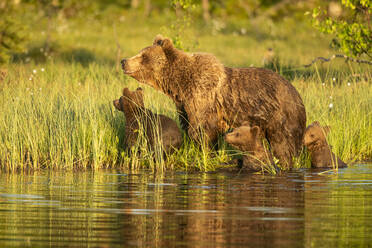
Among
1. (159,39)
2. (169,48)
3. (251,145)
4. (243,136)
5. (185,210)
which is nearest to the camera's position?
(185,210)

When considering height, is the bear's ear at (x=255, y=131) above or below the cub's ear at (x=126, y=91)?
below

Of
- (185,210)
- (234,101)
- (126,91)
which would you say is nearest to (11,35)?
(126,91)

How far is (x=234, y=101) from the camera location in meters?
11.3

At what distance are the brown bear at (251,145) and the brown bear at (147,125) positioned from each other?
1.10 metres

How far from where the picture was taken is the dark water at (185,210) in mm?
6422

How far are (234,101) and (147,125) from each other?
4.92 ft

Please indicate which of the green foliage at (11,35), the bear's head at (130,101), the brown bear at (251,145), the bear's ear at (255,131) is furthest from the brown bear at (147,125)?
the green foliage at (11,35)

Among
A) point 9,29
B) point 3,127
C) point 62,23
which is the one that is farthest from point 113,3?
point 3,127

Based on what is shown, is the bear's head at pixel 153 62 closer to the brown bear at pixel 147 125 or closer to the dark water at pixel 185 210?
the brown bear at pixel 147 125

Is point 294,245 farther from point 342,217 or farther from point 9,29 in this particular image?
point 9,29

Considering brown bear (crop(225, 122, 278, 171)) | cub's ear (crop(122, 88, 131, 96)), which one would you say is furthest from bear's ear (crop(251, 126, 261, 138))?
cub's ear (crop(122, 88, 131, 96))

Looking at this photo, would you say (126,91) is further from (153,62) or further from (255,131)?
(255,131)

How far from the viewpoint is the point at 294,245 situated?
20.2ft

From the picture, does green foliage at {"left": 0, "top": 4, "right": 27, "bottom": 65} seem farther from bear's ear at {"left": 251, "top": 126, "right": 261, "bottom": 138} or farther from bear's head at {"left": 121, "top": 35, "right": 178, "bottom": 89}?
bear's ear at {"left": 251, "top": 126, "right": 261, "bottom": 138}
